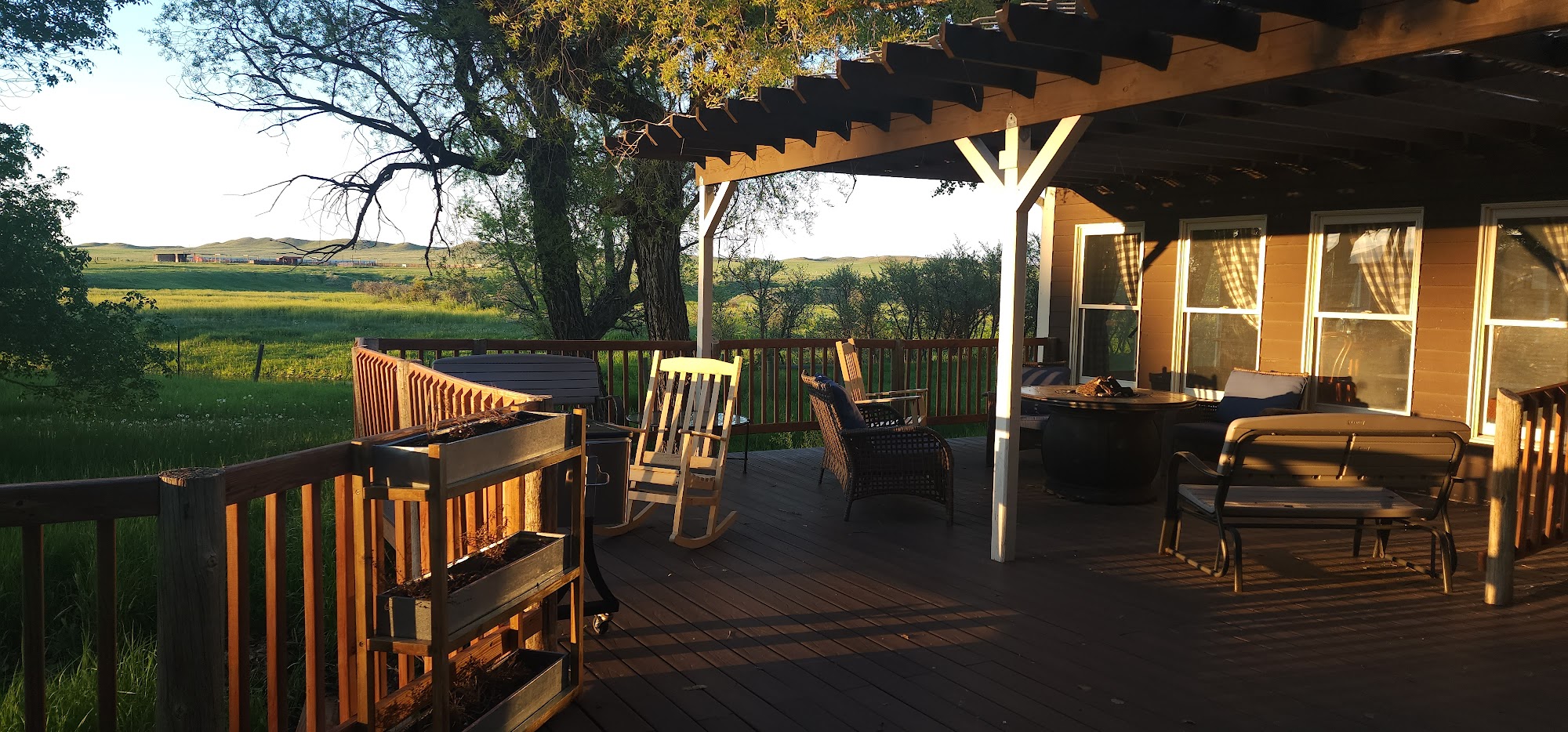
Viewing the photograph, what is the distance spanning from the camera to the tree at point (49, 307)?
10922 mm

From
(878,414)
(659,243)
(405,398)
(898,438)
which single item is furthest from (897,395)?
(659,243)

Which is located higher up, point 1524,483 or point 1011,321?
point 1011,321

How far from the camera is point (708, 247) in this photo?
7.89m

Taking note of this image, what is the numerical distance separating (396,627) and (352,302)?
148 feet

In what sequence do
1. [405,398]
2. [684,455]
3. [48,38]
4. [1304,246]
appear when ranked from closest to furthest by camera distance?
[405,398] < [684,455] < [1304,246] < [48,38]

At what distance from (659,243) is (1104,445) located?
704cm

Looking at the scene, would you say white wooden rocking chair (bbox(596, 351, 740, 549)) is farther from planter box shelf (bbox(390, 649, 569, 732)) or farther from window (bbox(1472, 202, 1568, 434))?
window (bbox(1472, 202, 1568, 434))

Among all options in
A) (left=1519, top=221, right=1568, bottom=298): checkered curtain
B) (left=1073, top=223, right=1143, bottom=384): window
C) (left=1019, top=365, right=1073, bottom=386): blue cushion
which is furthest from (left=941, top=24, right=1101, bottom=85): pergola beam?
(left=1073, top=223, right=1143, bottom=384): window

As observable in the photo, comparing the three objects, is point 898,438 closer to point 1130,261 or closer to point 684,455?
point 684,455

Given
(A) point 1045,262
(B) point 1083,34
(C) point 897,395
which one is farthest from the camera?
(A) point 1045,262

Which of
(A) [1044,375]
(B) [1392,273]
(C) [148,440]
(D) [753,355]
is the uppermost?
(B) [1392,273]

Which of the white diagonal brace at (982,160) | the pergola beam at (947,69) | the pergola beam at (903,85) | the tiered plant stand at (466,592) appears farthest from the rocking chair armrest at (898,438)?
the tiered plant stand at (466,592)

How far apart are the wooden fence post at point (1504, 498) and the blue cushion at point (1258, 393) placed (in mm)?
2854

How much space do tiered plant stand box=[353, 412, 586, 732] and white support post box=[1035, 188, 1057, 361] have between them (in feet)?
23.3
